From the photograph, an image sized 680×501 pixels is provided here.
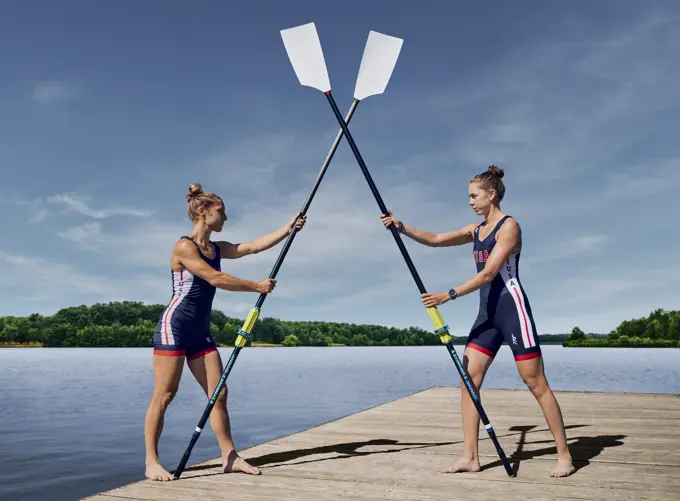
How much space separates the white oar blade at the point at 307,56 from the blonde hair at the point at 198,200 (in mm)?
1066

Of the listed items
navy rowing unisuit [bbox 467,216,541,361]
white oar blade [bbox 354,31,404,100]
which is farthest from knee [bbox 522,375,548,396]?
white oar blade [bbox 354,31,404,100]

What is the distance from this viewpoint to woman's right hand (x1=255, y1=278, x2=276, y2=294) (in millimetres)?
4094

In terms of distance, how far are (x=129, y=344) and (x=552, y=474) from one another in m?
91.6

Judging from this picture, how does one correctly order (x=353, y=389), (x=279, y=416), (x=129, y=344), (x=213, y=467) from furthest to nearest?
(x=129, y=344) → (x=353, y=389) → (x=279, y=416) → (x=213, y=467)

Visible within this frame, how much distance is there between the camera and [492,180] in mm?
4238

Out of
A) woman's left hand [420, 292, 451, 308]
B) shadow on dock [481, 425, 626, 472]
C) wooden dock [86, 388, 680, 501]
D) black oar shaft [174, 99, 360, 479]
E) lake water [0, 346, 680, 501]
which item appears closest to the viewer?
wooden dock [86, 388, 680, 501]

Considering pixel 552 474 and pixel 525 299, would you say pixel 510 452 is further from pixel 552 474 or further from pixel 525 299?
pixel 525 299

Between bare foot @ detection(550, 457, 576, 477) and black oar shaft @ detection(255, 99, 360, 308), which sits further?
black oar shaft @ detection(255, 99, 360, 308)

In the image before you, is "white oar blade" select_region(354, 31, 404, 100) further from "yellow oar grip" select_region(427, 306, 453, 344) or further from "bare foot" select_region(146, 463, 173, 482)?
"bare foot" select_region(146, 463, 173, 482)

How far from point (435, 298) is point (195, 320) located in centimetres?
155

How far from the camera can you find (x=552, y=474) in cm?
409

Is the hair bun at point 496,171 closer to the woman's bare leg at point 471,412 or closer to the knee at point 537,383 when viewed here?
the woman's bare leg at point 471,412

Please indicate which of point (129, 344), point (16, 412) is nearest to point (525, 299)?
point (16, 412)

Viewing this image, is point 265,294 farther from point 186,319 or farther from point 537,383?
point 537,383
